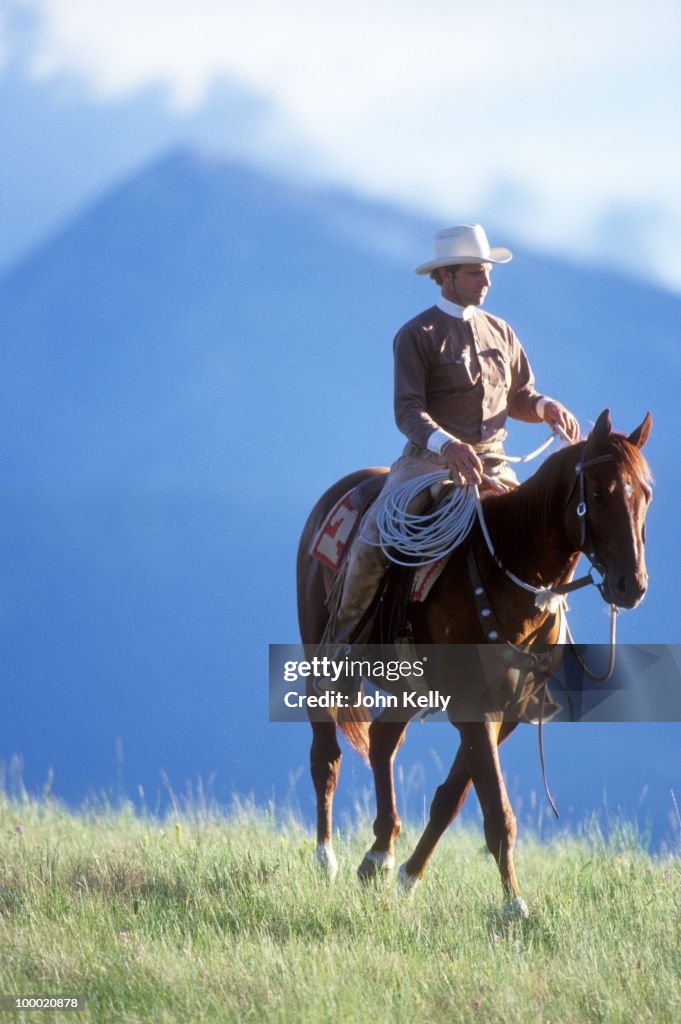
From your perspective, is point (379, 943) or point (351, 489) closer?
point (379, 943)

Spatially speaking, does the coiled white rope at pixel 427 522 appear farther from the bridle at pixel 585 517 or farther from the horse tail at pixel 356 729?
the horse tail at pixel 356 729

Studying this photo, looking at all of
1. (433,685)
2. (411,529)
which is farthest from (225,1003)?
(411,529)

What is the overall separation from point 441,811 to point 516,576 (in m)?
1.13

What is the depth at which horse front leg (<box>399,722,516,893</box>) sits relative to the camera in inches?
233

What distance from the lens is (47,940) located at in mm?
5066

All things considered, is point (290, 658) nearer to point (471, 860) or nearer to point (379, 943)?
point (471, 860)

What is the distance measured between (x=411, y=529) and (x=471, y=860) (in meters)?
2.08

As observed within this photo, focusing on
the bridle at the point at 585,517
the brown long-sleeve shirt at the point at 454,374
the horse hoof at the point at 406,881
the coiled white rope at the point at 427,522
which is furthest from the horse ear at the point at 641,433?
the horse hoof at the point at 406,881

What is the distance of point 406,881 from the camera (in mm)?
5934

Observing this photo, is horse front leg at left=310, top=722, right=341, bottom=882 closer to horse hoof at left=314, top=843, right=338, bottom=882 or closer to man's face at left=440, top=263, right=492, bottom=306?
horse hoof at left=314, top=843, right=338, bottom=882

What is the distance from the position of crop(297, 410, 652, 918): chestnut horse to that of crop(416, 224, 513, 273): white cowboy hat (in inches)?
39.3

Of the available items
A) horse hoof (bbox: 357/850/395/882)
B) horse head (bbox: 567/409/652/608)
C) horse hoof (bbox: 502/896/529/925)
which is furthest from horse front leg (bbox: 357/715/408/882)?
horse head (bbox: 567/409/652/608)

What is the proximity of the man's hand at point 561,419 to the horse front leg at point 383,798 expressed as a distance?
5.10 feet

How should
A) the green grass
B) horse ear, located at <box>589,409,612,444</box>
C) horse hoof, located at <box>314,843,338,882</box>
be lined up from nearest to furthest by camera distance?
the green grass < horse ear, located at <box>589,409,612,444</box> < horse hoof, located at <box>314,843,338,882</box>
